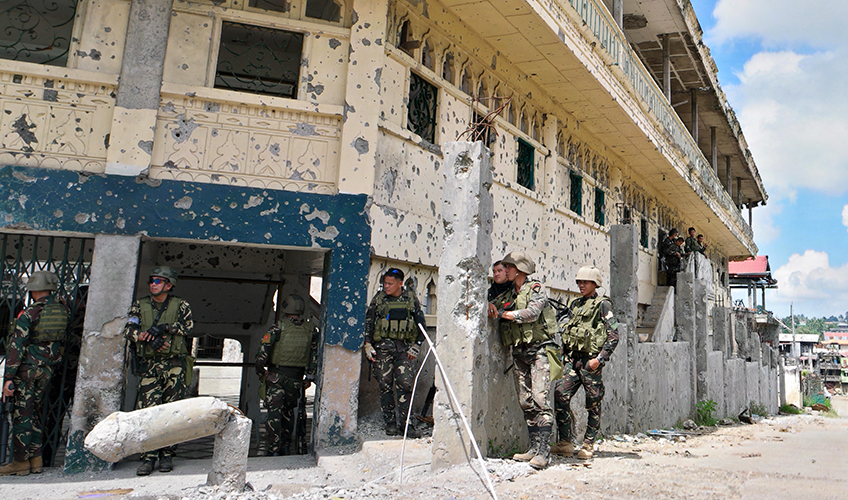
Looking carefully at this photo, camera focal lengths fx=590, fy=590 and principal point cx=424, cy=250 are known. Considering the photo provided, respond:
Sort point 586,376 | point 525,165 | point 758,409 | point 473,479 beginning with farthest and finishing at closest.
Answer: point 758,409 → point 525,165 → point 586,376 → point 473,479

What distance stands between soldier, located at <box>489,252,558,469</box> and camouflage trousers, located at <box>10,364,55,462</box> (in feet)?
13.8

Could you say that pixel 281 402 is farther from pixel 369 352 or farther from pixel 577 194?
pixel 577 194

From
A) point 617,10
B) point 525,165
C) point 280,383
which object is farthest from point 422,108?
point 617,10

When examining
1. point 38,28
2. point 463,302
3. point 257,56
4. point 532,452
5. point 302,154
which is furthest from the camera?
point 257,56

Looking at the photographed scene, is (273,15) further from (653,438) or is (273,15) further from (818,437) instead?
(818,437)

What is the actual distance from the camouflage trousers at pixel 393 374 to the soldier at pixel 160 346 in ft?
6.29

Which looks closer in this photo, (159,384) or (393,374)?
(159,384)

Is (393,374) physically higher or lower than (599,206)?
lower

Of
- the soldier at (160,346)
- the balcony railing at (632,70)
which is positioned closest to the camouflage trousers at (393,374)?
the soldier at (160,346)

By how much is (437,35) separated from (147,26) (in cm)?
336

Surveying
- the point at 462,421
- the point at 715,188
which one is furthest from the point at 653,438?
the point at 715,188

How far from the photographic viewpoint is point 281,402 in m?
6.52

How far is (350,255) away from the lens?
6.12 meters

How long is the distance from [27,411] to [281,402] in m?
2.35
